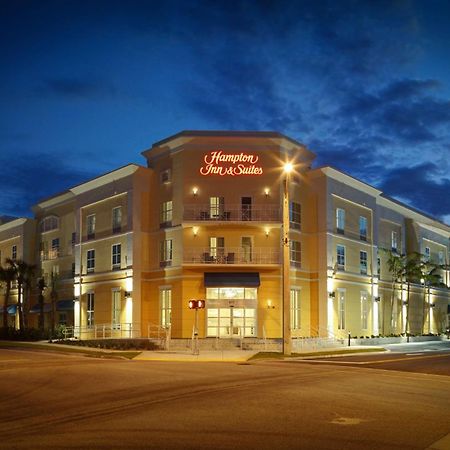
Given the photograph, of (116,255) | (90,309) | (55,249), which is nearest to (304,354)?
(116,255)

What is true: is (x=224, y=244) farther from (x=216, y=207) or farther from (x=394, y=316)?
(x=394, y=316)

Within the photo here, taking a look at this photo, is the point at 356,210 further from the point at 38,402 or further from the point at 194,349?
the point at 38,402

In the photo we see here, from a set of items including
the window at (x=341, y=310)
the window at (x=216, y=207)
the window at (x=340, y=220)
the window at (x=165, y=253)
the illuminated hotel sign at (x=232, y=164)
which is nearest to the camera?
the window at (x=216, y=207)

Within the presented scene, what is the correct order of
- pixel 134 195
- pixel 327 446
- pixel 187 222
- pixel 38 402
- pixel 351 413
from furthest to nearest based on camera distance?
pixel 134 195 → pixel 187 222 → pixel 38 402 → pixel 351 413 → pixel 327 446

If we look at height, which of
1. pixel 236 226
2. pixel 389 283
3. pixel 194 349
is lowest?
pixel 194 349

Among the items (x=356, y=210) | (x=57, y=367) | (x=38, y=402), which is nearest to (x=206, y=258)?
(x=356, y=210)

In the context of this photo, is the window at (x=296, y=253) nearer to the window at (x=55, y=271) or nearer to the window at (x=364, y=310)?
the window at (x=364, y=310)

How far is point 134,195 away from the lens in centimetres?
4766

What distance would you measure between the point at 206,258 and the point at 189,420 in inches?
1267

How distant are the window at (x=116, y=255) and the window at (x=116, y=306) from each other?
75.2 inches

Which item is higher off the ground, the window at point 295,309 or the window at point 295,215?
the window at point 295,215

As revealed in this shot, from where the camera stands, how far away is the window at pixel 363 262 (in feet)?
171

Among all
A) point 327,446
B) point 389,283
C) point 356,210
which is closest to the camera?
point 327,446

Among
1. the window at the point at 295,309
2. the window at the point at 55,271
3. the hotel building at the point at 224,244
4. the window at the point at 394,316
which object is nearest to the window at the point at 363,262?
the hotel building at the point at 224,244
